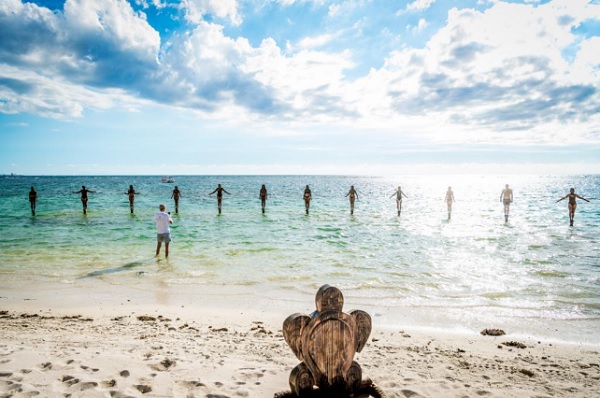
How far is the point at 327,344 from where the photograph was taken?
2.64m

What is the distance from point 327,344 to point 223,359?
2.22 meters

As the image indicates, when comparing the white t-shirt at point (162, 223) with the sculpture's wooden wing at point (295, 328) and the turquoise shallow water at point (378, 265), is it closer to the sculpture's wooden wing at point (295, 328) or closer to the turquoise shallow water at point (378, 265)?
the turquoise shallow water at point (378, 265)

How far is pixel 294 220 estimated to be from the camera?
22.0 metres

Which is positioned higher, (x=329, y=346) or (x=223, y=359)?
(x=329, y=346)

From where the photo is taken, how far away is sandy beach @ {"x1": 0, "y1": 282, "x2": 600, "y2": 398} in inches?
141

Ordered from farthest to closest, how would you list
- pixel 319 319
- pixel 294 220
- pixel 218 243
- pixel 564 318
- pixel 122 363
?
pixel 294 220 → pixel 218 243 → pixel 564 318 → pixel 122 363 → pixel 319 319

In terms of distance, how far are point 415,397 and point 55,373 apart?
3.67m

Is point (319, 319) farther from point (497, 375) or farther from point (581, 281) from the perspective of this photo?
point (581, 281)

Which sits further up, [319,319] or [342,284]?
[319,319]

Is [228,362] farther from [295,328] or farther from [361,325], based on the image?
[361,325]

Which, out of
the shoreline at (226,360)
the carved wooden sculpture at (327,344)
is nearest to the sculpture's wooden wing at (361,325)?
the carved wooden sculpture at (327,344)

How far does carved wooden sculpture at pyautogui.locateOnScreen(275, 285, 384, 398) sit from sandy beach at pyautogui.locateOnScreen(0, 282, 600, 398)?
3.49ft

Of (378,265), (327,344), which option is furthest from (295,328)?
(378,265)

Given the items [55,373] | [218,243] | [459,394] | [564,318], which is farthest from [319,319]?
[218,243]
